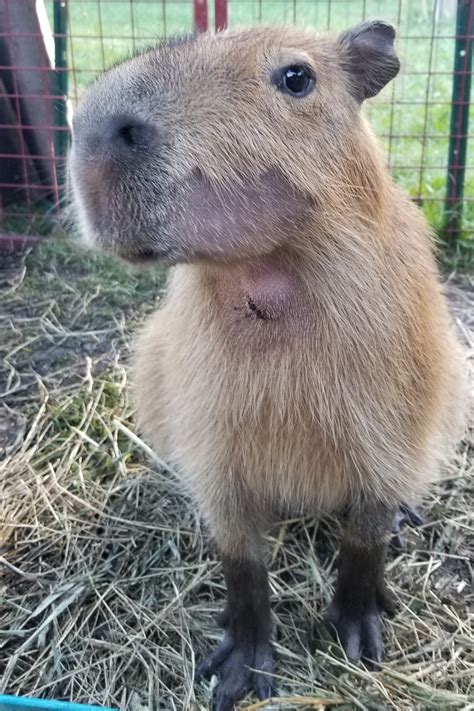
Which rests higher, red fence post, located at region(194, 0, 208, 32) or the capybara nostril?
red fence post, located at region(194, 0, 208, 32)

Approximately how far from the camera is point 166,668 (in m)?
2.17

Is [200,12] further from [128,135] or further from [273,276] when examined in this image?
[128,135]

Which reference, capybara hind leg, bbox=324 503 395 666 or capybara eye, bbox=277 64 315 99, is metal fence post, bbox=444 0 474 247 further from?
capybara eye, bbox=277 64 315 99

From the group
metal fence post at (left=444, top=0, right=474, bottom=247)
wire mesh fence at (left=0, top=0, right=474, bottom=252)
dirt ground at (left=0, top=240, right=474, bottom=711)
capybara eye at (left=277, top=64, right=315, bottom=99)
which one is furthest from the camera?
wire mesh fence at (left=0, top=0, right=474, bottom=252)

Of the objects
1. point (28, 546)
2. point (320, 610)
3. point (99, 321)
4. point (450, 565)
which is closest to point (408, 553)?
point (450, 565)

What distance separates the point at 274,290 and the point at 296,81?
447 millimetres

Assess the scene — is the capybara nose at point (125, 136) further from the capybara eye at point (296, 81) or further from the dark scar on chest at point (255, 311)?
the dark scar on chest at point (255, 311)

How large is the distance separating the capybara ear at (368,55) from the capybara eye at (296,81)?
0.67 feet

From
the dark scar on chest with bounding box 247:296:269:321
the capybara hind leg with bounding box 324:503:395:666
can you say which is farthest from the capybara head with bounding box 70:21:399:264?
the capybara hind leg with bounding box 324:503:395:666

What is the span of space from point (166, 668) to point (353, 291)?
46.5 inches

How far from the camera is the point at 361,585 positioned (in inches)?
87.8

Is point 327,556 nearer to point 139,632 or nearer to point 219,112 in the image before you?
point 139,632

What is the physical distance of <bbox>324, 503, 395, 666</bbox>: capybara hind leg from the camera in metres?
2.16

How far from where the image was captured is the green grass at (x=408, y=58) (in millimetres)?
4762
